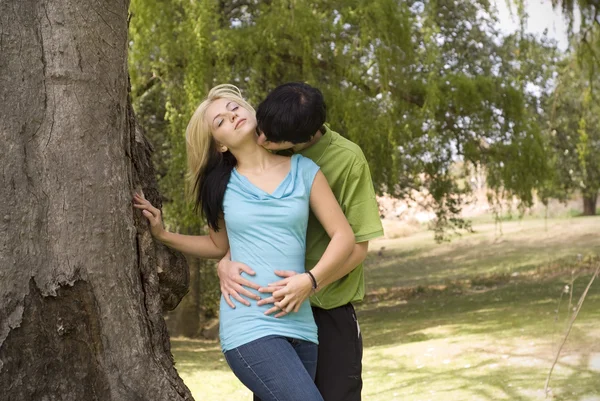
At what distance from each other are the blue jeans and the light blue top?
0.03 m

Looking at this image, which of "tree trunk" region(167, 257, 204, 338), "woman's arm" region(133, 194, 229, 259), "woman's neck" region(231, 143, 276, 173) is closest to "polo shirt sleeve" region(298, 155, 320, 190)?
"woman's neck" region(231, 143, 276, 173)

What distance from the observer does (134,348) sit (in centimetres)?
263

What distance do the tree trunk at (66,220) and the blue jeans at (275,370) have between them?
32 centimetres

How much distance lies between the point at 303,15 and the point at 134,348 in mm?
7271

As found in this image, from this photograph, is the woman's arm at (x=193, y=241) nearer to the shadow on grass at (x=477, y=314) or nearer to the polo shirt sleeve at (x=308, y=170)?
the polo shirt sleeve at (x=308, y=170)

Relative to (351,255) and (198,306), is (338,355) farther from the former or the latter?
(198,306)

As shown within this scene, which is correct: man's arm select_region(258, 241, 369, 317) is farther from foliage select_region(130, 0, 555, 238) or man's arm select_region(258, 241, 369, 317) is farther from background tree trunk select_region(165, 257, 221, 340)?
background tree trunk select_region(165, 257, 221, 340)

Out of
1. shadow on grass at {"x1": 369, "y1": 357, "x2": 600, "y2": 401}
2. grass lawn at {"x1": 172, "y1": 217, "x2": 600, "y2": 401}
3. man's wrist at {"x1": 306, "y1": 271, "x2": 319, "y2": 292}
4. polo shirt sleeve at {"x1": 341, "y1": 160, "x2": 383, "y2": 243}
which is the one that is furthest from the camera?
grass lawn at {"x1": 172, "y1": 217, "x2": 600, "y2": 401}

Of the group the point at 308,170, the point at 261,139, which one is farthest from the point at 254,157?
the point at 308,170

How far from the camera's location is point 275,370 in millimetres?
2449

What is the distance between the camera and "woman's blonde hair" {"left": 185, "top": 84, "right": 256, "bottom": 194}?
2801 millimetres

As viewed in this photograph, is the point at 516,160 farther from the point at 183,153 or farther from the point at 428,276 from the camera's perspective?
the point at 428,276

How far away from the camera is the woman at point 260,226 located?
2482 millimetres

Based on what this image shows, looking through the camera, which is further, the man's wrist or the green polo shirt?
the green polo shirt
